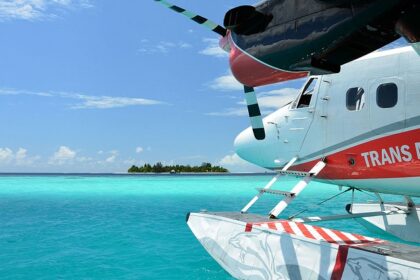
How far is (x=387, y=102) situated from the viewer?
301 inches

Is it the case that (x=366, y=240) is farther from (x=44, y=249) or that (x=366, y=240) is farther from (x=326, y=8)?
(x=44, y=249)

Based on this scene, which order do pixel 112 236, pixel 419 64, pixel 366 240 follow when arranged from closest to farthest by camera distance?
pixel 366 240
pixel 419 64
pixel 112 236

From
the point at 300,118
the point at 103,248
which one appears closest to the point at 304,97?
the point at 300,118

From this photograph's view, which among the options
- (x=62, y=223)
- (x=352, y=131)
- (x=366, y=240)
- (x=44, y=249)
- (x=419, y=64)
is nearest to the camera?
(x=366, y=240)

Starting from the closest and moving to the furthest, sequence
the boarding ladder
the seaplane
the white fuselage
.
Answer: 1. the seaplane
2. the white fuselage
3. the boarding ladder

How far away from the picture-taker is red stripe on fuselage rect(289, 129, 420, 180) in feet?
24.0

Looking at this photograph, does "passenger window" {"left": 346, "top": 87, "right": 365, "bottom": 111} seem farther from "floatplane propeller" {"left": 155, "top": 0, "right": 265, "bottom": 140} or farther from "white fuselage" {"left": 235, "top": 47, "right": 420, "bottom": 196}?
"floatplane propeller" {"left": 155, "top": 0, "right": 265, "bottom": 140}

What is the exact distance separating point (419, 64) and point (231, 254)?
5115mm

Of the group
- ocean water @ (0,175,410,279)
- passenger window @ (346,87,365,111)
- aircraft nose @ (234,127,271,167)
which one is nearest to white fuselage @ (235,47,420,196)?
passenger window @ (346,87,365,111)

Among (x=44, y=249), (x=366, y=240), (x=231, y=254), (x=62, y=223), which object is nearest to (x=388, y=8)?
(x=366, y=240)

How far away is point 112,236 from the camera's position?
12.0 meters

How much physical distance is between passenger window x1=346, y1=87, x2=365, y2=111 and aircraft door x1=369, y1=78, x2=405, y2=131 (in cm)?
20

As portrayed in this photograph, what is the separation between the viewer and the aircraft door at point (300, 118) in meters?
9.03

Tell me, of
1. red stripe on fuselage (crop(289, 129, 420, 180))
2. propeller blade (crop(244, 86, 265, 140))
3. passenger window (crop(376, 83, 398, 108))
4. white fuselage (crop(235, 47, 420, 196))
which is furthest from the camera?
passenger window (crop(376, 83, 398, 108))
